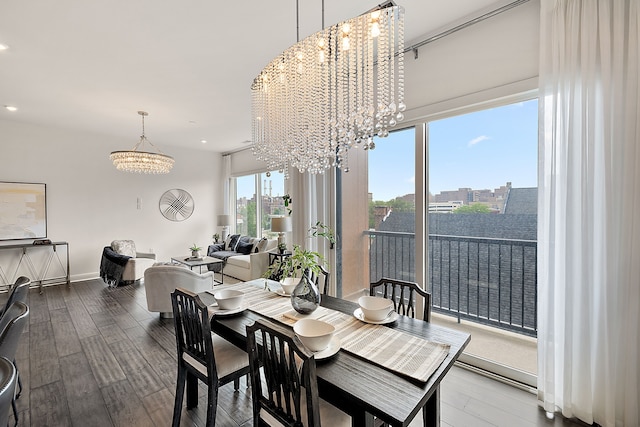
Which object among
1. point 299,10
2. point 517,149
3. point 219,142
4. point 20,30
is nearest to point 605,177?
point 517,149

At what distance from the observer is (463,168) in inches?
113

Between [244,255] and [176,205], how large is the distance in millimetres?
2365

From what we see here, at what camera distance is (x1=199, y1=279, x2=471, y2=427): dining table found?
3.64ft

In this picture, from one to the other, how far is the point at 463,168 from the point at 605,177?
1128mm

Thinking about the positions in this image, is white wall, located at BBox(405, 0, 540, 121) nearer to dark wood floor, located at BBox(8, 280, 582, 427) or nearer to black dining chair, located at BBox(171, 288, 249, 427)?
dark wood floor, located at BBox(8, 280, 582, 427)

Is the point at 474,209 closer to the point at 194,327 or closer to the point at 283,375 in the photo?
the point at 283,375

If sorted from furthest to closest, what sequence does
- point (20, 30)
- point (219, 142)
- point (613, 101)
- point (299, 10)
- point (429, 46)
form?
point (219, 142) < point (429, 46) < point (20, 30) < point (299, 10) < point (613, 101)

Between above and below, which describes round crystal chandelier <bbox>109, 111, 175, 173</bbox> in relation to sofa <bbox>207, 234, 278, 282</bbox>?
above

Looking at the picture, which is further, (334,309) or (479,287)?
(479,287)

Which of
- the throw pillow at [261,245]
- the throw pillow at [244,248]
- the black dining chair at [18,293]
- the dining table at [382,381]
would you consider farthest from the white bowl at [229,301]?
the throw pillow at [244,248]

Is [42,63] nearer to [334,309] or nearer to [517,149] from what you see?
[334,309]

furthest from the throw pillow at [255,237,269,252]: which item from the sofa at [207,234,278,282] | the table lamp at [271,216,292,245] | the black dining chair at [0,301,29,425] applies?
the black dining chair at [0,301,29,425]

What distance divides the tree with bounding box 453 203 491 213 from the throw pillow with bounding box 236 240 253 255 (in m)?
4.63

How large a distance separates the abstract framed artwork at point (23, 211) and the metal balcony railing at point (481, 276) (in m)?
6.27
